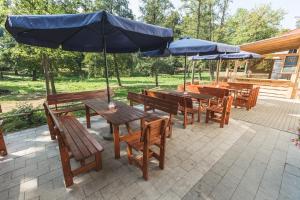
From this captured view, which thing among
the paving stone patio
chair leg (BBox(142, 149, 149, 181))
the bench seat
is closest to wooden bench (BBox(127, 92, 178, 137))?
the paving stone patio

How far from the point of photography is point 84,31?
10.8 ft

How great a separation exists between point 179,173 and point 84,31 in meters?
3.47

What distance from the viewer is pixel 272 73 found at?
56.4ft

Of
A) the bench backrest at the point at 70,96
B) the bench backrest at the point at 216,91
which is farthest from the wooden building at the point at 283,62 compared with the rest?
the bench backrest at the point at 70,96

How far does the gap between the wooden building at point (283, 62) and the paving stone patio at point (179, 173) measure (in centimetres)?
758

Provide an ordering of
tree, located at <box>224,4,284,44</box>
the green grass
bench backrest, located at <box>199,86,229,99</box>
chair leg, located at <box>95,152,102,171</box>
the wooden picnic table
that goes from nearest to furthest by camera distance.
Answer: chair leg, located at <box>95,152,102,171</box> < the wooden picnic table < bench backrest, located at <box>199,86,229,99</box> < the green grass < tree, located at <box>224,4,284,44</box>

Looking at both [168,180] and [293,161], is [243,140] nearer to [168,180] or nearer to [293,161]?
[293,161]

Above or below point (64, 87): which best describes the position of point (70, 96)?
above

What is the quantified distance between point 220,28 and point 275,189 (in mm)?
17566

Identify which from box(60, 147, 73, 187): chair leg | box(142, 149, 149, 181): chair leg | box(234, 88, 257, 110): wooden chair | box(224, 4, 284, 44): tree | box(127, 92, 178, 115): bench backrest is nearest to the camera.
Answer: box(60, 147, 73, 187): chair leg

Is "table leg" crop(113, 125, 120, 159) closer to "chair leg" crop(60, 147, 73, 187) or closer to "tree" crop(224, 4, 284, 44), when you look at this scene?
"chair leg" crop(60, 147, 73, 187)

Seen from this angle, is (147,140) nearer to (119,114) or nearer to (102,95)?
(119,114)

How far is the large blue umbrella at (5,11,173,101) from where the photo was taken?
2.06 m

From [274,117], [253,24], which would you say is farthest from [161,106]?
[253,24]
